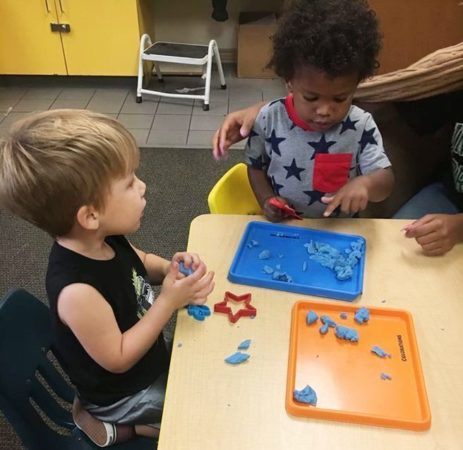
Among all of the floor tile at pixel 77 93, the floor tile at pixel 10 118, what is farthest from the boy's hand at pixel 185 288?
the floor tile at pixel 77 93

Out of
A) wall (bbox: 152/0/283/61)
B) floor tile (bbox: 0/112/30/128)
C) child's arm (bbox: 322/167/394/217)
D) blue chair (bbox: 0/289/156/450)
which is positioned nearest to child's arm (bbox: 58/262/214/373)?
blue chair (bbox: 0/289/156/450)

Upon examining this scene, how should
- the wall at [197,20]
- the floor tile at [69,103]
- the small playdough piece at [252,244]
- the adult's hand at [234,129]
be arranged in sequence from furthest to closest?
1. the wall at [197,20]
2. the floor tile at [69,103]
3. the adult's hand at [234,129]
4. the small playdough piece at [252,244]

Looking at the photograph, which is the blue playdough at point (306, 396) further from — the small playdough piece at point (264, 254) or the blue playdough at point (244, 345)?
the small playdough piece at point (264, 254)

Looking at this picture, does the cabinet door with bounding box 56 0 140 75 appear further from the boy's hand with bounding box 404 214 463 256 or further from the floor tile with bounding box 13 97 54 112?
the boy's hand with bounding box 404 214 463 256

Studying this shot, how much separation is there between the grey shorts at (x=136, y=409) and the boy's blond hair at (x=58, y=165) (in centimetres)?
33

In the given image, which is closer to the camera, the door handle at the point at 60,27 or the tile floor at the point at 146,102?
the tile floor at the point at 146,102

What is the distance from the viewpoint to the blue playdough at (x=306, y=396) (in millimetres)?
649

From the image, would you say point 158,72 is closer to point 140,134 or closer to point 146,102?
point 146,102

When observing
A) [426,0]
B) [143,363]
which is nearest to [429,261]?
[143,363]

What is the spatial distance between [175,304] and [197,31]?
3.14 m

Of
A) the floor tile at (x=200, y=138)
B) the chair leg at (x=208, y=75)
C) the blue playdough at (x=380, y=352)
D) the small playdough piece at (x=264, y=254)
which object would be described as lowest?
the floor tile at (x=200, y=138)

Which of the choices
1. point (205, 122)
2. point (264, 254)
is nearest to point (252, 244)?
point (264, 254)

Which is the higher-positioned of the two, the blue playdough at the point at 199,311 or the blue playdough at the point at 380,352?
the blue playdough at the point at 380,352

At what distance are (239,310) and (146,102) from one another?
101 inches
